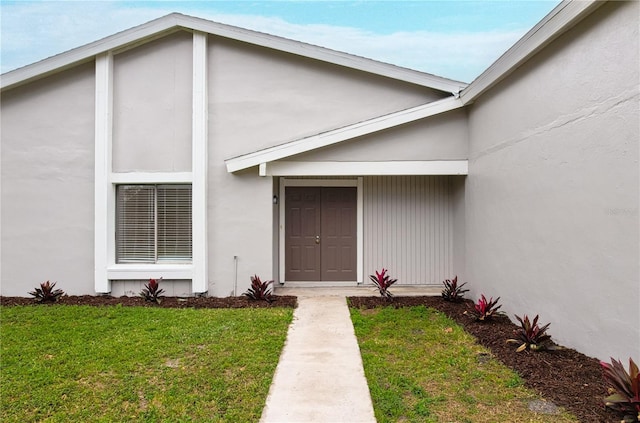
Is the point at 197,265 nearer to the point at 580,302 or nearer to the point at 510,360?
the point at 510,360

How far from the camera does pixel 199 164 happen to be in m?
7.96

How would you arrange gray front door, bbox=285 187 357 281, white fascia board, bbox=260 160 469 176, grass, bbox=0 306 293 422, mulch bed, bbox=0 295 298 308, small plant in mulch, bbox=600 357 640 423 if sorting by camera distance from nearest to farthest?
small plant in mulch, bbox=600 357 640 423 → grass, bbox=0 306 293 422 → mulch bed, bbox=0 295 298 308 → white fascia board, bbox=260 160 469 176 → gray front door, bbox=285 187 357 281

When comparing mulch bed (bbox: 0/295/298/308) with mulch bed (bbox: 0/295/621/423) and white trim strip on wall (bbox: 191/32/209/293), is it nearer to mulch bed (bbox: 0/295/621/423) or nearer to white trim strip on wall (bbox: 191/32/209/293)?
mulch bed (bbox: 0/295/621/423)

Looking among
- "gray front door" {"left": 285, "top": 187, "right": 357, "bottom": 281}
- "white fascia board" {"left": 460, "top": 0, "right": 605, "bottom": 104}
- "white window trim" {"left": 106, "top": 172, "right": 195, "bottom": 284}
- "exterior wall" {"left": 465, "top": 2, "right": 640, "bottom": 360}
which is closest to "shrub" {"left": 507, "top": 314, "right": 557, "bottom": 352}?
"exterior wall" {"left": 465, "top": 2, "right": 640, "bottom": 360}

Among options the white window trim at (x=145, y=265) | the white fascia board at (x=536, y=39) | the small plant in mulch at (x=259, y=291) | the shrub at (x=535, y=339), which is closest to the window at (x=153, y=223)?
the white window trim at (x=145, y=265)

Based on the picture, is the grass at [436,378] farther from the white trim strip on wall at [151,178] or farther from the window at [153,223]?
the white trim strip on wall at [151,178]

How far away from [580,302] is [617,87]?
2.31 m

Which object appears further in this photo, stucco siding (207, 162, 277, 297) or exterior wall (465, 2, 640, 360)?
stucco siding (207, 162, 277, 297)

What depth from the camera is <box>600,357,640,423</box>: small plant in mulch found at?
3.09 meters

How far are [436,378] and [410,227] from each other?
5000mm

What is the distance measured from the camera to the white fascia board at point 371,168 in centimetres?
775

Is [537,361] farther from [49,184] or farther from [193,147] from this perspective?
[49,184]

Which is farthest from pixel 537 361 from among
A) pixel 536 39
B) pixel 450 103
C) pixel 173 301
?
pixel 173 301

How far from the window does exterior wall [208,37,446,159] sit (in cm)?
153
